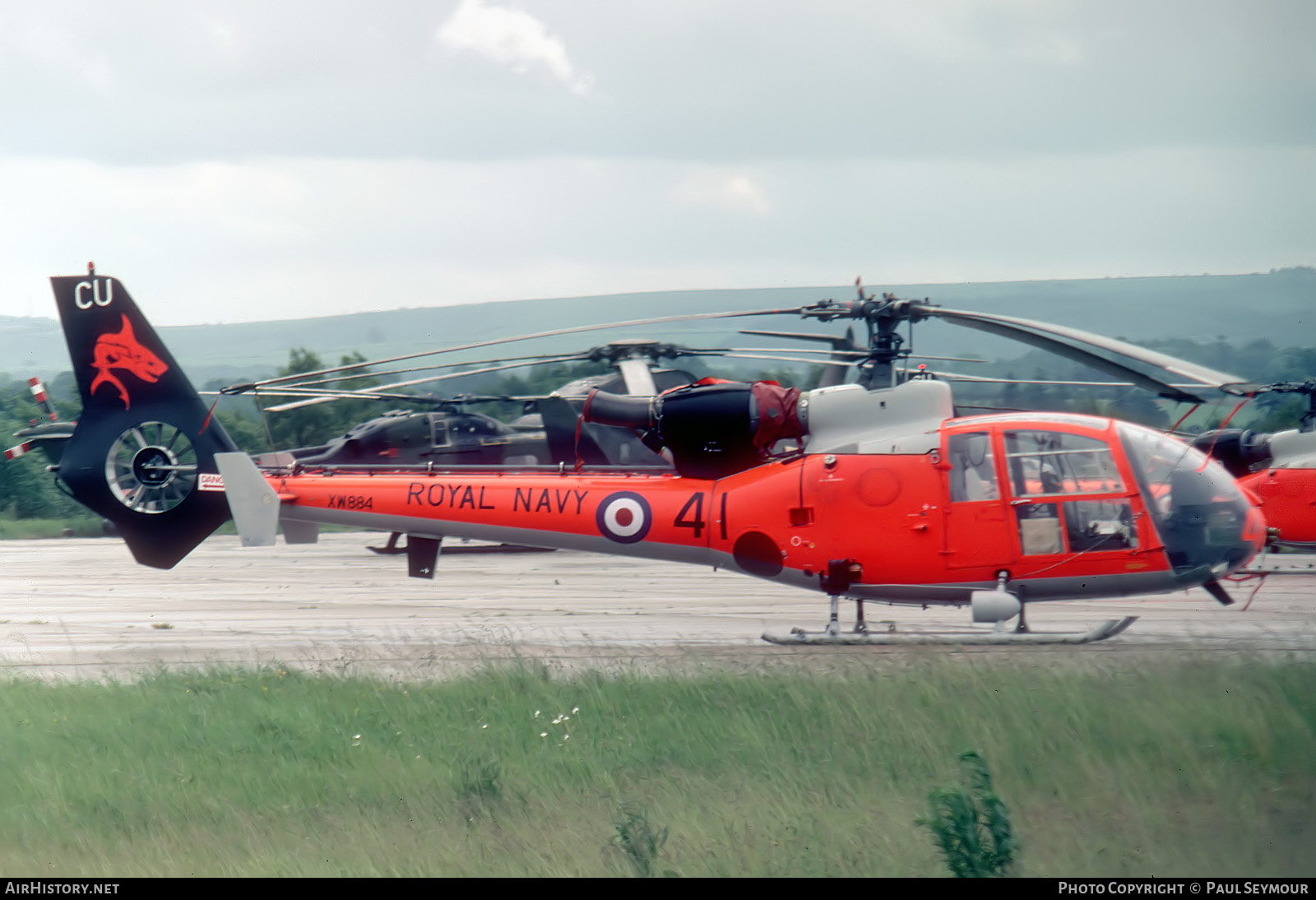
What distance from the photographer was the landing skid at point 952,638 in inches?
377

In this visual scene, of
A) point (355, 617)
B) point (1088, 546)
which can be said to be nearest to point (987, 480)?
point (1088, 546)

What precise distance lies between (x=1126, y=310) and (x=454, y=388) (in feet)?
44.7

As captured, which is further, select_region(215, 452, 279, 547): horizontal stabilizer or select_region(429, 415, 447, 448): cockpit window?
select_region(429, 415, 447, 448): cockpit window

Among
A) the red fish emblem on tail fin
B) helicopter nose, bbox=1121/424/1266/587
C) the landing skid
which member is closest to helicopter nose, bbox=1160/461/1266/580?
helicopter nose, bbox=1121/424/1266/587

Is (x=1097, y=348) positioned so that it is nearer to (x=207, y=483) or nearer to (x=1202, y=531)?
(x=1202, y=531)

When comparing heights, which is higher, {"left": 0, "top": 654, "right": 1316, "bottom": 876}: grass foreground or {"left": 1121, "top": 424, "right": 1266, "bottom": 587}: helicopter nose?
{"left": 1121, "top": 424, "right": 1266, "bottom": 587}: helicopter nose

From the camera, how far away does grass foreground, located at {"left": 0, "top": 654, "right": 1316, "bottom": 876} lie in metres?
5.22

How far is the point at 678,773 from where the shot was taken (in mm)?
6652

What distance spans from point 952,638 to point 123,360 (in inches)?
367

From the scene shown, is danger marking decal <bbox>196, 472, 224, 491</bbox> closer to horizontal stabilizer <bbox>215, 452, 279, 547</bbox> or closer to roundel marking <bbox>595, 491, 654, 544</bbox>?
horizontal stabilizer <bbox>215, 452, 279, 547</bbox>

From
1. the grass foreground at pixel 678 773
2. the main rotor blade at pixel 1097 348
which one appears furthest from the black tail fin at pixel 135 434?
the main rotor blade at pixel 1097 348

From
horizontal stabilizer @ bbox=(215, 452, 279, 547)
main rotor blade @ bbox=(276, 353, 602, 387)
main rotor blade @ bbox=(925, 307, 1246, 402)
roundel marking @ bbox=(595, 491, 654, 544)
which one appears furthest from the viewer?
horizontal stabilizer @ bbox=(215, 452, 279, 547)

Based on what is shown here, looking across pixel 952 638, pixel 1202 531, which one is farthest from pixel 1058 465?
pixel 952 638
